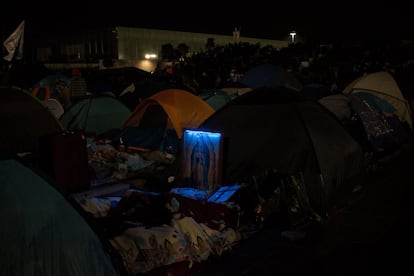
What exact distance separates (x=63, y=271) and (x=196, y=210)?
2.23 metres

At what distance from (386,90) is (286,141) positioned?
7.55 meters

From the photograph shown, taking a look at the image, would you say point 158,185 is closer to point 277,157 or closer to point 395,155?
point 277,157

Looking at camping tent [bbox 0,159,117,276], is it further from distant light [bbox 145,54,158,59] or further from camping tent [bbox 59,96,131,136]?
distant light [bbox 145,54,158,59]

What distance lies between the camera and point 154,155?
391 inches

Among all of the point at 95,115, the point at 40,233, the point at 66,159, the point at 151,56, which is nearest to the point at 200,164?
the point at 66,159

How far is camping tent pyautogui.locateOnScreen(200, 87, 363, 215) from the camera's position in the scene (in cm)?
705

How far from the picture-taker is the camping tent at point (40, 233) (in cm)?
373

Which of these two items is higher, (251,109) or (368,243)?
(251,109)

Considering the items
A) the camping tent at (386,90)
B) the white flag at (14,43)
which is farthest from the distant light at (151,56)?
the camping tent at (386,90)

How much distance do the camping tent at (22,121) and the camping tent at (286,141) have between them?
3.73m

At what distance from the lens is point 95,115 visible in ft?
39.9

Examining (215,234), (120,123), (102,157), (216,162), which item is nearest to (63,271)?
(215,234)

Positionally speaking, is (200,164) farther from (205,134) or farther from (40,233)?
(40,233)

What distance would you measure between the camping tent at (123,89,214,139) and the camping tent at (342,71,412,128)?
17.3 feet
